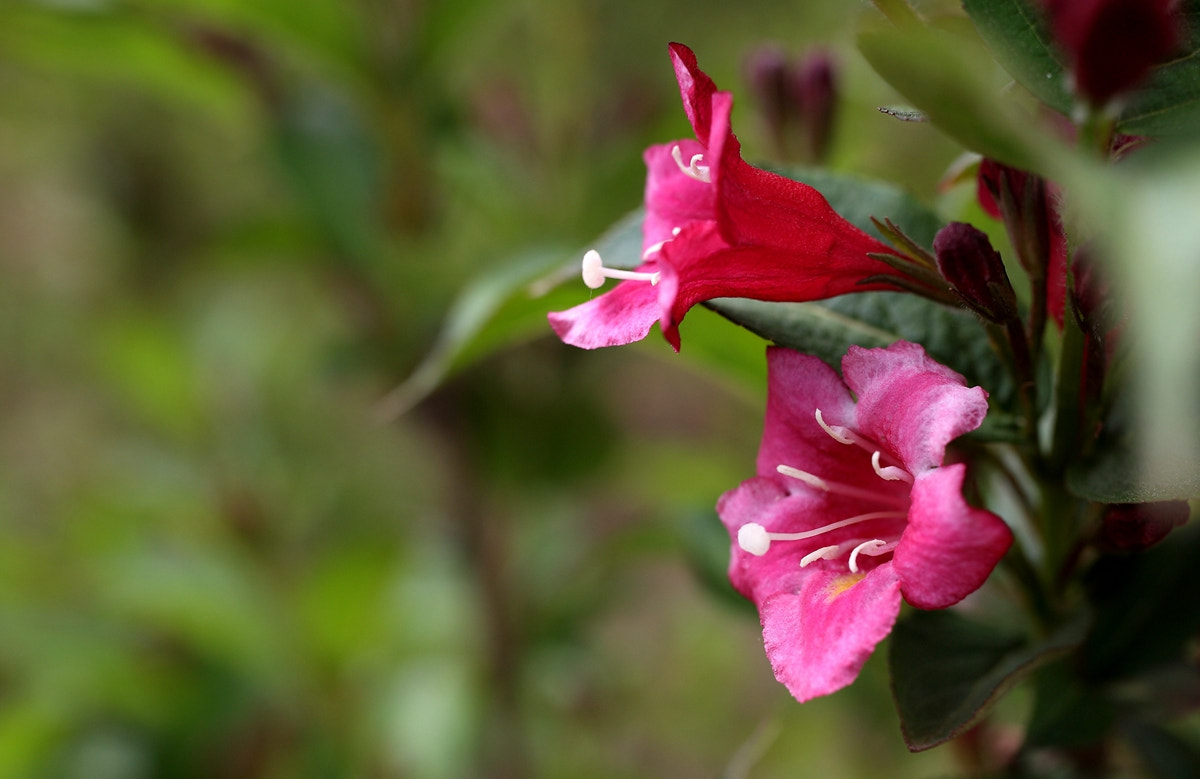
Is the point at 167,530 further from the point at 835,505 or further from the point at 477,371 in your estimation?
the point at 835,505

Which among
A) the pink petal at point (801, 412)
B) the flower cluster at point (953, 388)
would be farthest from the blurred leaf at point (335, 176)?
the pink petal at point (801, 412)

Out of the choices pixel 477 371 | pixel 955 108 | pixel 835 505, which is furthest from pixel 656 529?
pixel 955 108

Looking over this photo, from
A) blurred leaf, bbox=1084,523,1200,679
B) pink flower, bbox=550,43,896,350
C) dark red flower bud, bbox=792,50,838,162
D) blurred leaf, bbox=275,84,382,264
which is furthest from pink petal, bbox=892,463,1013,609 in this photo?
blurred leaf, bbox=275,84,382,264

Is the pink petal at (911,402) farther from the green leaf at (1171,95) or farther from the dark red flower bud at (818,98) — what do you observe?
the dark red flower bud at (818,98)

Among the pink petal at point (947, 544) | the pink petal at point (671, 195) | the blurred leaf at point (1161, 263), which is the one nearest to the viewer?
the blurred leaf at point (1161, 263)

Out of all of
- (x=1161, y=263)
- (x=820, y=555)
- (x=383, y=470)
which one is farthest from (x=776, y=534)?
(x=383, y=470)

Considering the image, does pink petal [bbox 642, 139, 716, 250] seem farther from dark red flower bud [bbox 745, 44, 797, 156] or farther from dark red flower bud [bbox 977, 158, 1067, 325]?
dark red flower bud [bbox 745, 44, 797, 156]

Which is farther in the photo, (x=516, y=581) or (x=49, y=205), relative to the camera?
(x=49, y=205)
